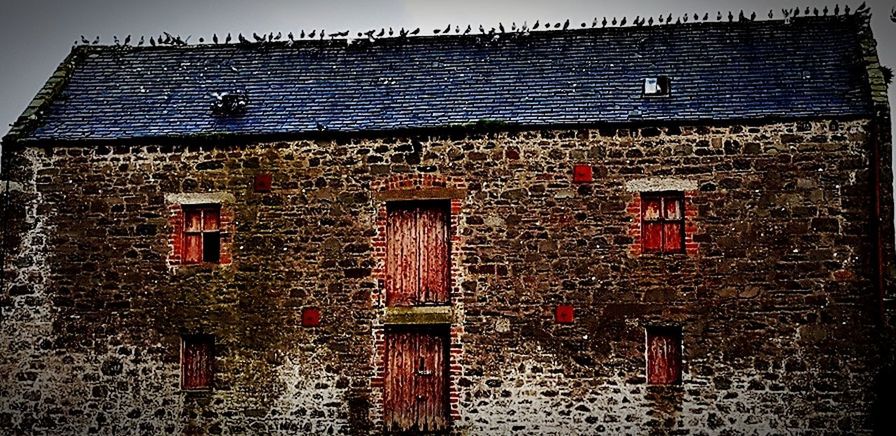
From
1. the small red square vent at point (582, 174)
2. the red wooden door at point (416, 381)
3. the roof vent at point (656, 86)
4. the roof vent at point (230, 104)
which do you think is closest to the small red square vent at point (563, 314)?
the red wooden door at point (416, 381)

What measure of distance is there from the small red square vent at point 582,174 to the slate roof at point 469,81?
28.2 inches

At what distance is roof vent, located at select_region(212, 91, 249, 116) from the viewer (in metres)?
18.1

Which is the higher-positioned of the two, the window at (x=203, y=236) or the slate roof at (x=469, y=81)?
the slate roof at (x=469, y=81)

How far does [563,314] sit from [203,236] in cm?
584

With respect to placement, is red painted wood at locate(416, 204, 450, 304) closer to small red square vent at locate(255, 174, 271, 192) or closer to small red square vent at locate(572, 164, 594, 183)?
small red square vent at locate(572, 164, 594, 183)

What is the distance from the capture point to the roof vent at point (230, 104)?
1809 cm

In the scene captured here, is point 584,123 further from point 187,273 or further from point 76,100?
point 76,100

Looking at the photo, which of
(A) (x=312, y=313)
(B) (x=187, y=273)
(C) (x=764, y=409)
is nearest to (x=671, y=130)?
(C) (x=764, y=409)

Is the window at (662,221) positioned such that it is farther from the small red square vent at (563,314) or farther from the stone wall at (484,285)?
the small red square vent at (563,314)

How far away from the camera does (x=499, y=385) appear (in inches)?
639

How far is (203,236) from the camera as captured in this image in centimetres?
1723

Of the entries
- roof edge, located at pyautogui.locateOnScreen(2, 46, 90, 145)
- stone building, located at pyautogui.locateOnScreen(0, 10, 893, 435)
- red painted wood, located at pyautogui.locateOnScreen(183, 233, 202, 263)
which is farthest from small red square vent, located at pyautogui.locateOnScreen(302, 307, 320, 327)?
roof edge, located at pyautogui.locateOnScreen(2, 46, 90, 145)

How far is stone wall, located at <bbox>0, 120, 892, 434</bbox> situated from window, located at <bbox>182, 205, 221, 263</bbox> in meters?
0.31

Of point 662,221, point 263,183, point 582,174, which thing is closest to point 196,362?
point 263,183
